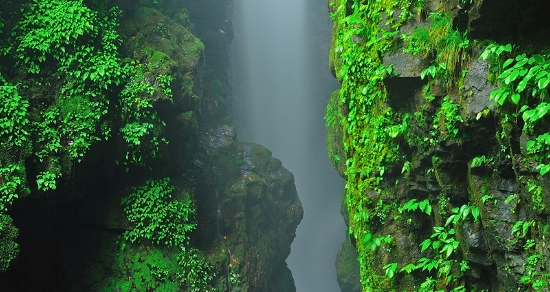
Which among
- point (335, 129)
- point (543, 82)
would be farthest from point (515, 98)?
point (335, 129)

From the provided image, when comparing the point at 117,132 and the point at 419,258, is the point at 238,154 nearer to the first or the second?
the point at 117,132

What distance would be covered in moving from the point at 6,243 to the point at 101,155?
271cm

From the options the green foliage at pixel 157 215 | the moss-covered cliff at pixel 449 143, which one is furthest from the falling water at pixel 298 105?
the moss-covered cliff at pixel 449 143

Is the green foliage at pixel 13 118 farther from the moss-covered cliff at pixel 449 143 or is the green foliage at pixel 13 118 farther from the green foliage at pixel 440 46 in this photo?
the green foliage at pixel 440 46

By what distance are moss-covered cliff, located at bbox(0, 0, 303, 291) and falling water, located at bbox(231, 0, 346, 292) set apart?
738 inches

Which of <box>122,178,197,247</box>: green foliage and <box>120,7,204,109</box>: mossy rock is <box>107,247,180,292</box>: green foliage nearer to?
<box>122,178,197,247</box>: green foliage

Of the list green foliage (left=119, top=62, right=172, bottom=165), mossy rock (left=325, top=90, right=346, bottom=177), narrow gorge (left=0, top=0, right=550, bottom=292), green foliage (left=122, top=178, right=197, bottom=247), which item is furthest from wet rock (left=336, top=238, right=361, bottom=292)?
green foliage (left=119, top=62, right=172, bottom=165)

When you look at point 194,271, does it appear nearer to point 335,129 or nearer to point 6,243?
point 6,243

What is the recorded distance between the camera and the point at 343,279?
17.1 meters

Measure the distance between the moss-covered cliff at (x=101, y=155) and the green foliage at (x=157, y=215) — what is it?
3cm

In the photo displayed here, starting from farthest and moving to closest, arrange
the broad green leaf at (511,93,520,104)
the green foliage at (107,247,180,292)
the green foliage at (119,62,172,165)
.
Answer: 1. the green foliage at (107,247,180,292)
2. the green foliage at (119,62,172,165)
3. the broad green leaf at (511,93,520,104)

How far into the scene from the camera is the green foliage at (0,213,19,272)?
21.2ft

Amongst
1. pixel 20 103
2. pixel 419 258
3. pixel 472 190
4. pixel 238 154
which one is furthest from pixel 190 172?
pixel 472 190

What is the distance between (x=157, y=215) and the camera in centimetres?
938
